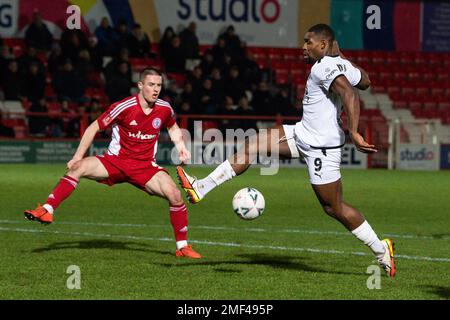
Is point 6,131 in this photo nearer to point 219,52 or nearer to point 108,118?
point 219,52

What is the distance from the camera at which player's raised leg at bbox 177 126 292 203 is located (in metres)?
8.73

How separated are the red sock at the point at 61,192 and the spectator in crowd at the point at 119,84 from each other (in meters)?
14.1

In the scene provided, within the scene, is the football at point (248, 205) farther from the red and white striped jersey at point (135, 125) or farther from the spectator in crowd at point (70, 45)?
the spectator in crowd at point (70, 45)

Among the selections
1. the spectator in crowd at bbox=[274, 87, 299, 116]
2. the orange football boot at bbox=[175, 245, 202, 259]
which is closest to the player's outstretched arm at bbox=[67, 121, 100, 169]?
the orange football boot at bbox=[175, 245, 202, 259]

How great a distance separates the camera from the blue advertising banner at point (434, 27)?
3278cm

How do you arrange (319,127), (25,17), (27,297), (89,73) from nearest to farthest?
(27,297), (319,127), (89,73), (25,17)

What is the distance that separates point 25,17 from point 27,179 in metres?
9.26

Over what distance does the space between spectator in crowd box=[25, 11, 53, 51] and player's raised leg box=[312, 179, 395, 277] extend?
1714cm

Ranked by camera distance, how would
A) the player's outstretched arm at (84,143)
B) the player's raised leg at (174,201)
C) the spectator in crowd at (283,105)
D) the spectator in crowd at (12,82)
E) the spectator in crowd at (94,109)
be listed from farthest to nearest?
1. the spectator in crowd at (283,105)
2. the spectator in crowd at (94,109)
3. the spectator in crowd at (12,82)
4. the player's raised leg at (174,201)
5. the player's outstretched arm at (84,143)

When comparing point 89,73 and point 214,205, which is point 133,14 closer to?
point 89,73

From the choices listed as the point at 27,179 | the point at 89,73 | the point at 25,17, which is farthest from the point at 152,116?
the point at 25,17

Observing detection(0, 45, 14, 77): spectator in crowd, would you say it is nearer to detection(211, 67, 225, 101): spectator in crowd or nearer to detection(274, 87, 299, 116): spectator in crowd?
detection(211, 67, 225, 101): spectator in crowd

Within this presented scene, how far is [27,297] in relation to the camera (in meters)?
7.00

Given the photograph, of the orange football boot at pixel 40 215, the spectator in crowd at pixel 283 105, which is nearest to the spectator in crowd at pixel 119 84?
the spectator in crowd at pixel 283 105
